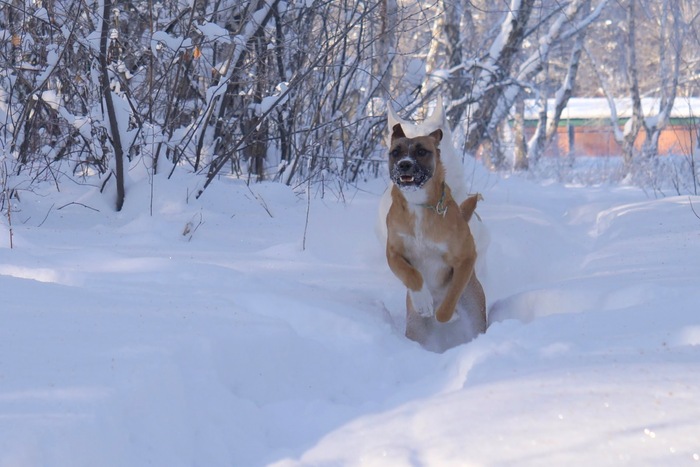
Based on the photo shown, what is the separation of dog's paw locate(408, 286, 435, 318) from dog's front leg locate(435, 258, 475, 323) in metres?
0.07

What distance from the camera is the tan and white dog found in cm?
480

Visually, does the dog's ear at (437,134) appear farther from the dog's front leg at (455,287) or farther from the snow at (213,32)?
the snow at (213,32)

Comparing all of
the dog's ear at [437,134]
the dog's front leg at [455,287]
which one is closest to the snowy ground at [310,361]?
the dog's front leg at [455,287]

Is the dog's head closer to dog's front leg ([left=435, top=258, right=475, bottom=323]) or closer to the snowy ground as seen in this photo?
dog's front leg ([left=435, top=258, right=475, bottom=323])

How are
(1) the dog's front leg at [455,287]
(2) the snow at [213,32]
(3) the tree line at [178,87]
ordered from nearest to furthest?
(1) the dog's front leg at [455,287] → (2) the snow at [213,32] → (3) the tree line at [178,87]

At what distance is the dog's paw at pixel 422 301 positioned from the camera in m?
4.89

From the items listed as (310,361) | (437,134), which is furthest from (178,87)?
(310,361)

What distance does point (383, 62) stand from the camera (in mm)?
9938

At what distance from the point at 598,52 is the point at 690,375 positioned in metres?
38.6

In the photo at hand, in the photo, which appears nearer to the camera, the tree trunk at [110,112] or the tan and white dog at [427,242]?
the tan and white dog at [427,242]

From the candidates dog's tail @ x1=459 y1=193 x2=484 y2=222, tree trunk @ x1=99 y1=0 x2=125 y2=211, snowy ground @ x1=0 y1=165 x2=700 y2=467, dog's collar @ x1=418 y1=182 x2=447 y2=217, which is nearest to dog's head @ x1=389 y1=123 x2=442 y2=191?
dog's collar @ x1=418 y1=182 x2=447 y2=217

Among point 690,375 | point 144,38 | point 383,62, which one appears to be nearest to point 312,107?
point 383,62

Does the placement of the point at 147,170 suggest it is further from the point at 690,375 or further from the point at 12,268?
the point at 690,375

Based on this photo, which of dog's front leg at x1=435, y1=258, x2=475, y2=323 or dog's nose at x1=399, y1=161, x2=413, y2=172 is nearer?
dog's nose at x1=399, y1=161, x2=413, y2=172
